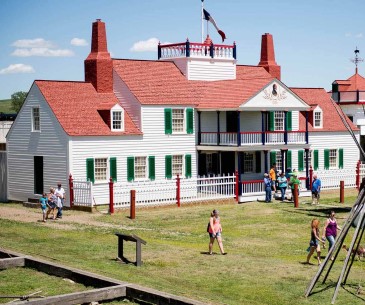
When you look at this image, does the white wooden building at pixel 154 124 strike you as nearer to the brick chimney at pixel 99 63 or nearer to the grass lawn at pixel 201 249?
the brick chimney at pixel 99 63

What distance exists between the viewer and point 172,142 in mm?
40750

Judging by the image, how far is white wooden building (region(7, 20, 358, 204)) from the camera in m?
37.3

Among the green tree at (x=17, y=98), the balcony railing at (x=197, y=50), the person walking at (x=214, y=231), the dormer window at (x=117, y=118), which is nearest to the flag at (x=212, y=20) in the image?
the balcony railing at (x=197, y=50)

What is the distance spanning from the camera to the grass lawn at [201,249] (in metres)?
17.6

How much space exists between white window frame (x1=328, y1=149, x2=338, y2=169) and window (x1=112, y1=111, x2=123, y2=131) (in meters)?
15.7

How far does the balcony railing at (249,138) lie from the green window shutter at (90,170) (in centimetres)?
766

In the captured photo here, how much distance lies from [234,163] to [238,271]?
2272cm

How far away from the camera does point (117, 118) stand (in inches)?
1523

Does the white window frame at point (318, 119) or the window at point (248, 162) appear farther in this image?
the white window frame at point (318, 119)

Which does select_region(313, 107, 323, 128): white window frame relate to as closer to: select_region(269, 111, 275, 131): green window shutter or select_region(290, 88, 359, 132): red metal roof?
select_region(290, 88, 359, 132): red metal roof

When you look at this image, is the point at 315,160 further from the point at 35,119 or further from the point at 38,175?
the point at 35,119

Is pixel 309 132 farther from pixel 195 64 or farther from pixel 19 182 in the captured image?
pixel 19 182

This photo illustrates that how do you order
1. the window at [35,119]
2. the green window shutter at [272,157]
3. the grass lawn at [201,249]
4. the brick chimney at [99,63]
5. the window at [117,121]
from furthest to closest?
the green window shutter at [272,157] → the brick chimney at [99,63] → the window at [35,119] → the window at [117,121] → the grass lawn at [201,249]

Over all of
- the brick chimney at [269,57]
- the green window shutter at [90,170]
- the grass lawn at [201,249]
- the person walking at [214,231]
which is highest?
the brick chimney at [269,57]
